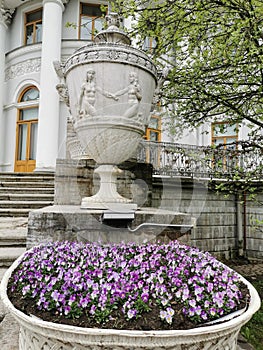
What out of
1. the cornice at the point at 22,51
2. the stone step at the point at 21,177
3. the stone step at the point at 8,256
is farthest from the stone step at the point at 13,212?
the cornice at the point at 22,51

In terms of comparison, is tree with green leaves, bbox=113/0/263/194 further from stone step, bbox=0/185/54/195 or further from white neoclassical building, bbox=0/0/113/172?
A: white neoclassical building, bbox=0/0/113/172

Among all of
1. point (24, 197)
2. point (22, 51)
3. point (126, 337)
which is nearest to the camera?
point (126, 337)

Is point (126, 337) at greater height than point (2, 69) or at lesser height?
lesser

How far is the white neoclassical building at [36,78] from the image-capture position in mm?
8805

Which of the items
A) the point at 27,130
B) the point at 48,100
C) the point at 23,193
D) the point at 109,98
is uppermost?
the point at 48,100

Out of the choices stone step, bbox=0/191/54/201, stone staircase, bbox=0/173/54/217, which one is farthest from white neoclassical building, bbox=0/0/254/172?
stone step, bbox=0/191/54/201

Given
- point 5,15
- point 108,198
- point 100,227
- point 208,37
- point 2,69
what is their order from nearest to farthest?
point 100,227, point 108,198, point 208,37, point 2,69, point 5,15

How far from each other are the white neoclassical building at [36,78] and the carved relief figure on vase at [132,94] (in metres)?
6.77

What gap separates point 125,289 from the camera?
114 cm

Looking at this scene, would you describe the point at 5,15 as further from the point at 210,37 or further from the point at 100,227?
the point at 100,227

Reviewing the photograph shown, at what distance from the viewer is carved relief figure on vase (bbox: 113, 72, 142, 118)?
2.26m

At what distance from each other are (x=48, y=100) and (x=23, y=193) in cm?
448

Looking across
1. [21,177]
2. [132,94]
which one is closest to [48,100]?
[21,177]

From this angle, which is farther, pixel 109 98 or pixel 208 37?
pixel 208 37
